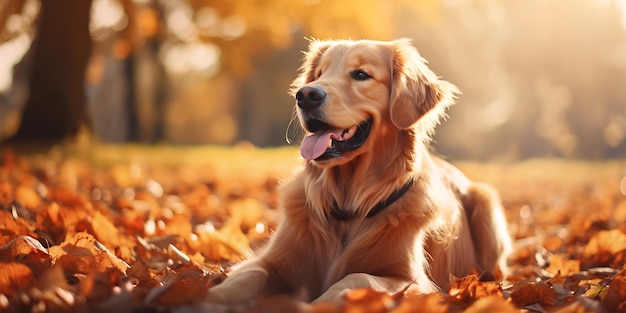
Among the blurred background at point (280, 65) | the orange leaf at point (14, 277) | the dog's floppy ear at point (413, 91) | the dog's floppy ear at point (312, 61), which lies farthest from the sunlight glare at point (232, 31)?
the orange leaf at point (14, 277)

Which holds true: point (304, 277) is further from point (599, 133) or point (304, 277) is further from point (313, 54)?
point (599, 133)

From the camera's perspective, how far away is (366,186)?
3.52 meters

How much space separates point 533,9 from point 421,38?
8286mm

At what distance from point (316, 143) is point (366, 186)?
362mm

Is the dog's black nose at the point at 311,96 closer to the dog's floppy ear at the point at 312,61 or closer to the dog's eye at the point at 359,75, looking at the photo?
the dog's eye at the point at 359,75

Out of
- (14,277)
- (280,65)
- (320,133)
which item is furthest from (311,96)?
(280,65)

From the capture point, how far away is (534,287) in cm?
298

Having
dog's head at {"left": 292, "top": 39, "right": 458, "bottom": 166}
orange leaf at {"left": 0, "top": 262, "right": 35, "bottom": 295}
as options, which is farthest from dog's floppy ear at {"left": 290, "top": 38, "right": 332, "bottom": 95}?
Answer: orange leaf at {"left": 0, "top": 262, "right": 35, "bottom": 295}

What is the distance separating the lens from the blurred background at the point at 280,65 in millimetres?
11281

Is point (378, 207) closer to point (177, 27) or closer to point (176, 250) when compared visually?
point (176, 250)

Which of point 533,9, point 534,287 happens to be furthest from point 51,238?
point 533,9

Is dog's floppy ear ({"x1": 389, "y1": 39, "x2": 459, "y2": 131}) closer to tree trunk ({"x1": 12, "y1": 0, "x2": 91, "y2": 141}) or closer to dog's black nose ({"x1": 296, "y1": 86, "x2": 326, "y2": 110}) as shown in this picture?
dog's black nose ({"x1": 296, "y1": 86, "x2": 326, "y2": 110})

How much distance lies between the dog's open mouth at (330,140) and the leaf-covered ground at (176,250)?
80cm

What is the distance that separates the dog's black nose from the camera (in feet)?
11.1
